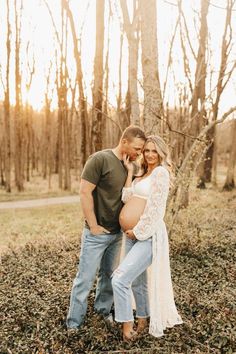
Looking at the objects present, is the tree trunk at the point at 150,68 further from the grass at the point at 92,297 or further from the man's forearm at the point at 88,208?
the man's forearm at the point at 88,208

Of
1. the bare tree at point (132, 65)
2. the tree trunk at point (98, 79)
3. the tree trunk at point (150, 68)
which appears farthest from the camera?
the tree trunk at point (98, 79)

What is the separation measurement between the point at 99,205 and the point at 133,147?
74 cm

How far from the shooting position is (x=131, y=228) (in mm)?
4234

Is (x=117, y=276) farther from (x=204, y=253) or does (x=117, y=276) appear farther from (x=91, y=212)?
(x=204, y=253)

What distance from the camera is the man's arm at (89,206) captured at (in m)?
4.17

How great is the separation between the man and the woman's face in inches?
3.4

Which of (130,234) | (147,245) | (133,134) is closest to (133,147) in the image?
(133,134)

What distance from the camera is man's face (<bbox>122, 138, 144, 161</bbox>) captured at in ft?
13.7

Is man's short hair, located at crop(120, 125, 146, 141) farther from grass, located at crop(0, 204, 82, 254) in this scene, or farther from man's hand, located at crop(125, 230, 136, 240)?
grass, located at crop(0, 204, 82, 254)

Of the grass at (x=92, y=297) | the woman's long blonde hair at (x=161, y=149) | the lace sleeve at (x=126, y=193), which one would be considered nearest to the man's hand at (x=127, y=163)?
the lace sleeve at (x=126, y=193)

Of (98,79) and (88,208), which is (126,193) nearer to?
(88,208)

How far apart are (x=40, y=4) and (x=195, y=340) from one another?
1792 centimetres

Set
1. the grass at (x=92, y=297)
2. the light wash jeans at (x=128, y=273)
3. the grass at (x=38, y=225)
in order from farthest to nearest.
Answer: the grass at (x=38, y=225) → the grass at (x=92, y=297) → the light wash jeans at (x=128, y=273)

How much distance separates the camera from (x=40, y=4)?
1867cm
